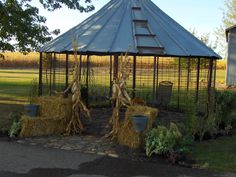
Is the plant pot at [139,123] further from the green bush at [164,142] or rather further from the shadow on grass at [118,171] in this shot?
the shadow on grass at [118,171]

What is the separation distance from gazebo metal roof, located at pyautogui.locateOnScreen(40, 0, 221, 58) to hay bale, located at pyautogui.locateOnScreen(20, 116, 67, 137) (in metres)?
2.12

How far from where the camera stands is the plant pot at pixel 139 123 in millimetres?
9781

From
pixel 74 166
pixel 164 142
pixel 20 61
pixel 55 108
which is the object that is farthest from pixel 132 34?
pixel 20 61

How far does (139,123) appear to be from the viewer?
9.80m

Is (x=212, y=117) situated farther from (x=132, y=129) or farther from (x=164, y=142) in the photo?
(x=164, y=142)

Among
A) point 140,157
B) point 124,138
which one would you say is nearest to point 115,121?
point 124,138

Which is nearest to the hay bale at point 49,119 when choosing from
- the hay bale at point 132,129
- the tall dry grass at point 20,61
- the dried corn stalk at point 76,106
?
the dried corn stalk at point 76,106

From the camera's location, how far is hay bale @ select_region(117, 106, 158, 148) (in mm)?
9891

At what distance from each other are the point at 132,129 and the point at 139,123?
14.1 inches

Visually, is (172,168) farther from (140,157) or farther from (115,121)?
(115,121)

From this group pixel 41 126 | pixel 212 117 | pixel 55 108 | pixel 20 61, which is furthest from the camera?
pixel 20 61

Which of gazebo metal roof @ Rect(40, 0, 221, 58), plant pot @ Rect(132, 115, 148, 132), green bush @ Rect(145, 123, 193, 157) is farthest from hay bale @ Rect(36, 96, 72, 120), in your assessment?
green bush @ Rect(145, 123, 193, 157)

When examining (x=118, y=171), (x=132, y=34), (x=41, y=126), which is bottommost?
(x=118, y=171)

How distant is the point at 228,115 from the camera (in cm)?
1344
